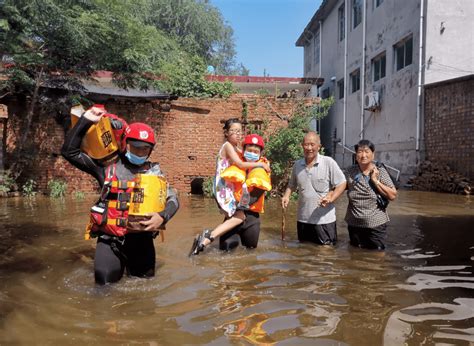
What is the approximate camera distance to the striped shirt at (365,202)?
488cm

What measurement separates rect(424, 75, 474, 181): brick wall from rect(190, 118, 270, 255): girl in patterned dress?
9.42 m

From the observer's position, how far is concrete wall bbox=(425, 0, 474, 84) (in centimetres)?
1309

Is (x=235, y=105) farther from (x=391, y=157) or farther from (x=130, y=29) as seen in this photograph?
(x=391, y=157)

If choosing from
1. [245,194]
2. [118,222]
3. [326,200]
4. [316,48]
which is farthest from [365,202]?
[316,48]

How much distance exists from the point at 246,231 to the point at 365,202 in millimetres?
1498

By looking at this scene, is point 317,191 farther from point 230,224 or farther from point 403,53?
point 403,53

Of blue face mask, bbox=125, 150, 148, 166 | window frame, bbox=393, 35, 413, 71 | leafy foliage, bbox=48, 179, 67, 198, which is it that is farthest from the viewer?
window frame, bbox=393, 35, 413, 71

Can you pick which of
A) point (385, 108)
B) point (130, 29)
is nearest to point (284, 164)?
point (130, 29)

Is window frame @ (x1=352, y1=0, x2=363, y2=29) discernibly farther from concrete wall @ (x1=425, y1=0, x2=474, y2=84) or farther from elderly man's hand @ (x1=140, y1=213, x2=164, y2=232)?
elderly man's hand @ (x1=140, y1=213, x2=164, y2=232)

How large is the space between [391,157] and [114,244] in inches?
559

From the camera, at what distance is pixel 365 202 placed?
16.2 feet

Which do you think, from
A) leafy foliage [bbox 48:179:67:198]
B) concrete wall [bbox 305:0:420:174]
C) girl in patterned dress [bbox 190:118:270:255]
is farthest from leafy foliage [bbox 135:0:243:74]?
girl in patterned dress [bbox 190:118:270:255]

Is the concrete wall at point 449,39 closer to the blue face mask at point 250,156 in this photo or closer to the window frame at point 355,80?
the window frame at point 355,80

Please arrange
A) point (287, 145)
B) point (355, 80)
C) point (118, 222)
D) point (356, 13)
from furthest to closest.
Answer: point (355, 80)
point (356, 13)
point (287, 145)
point (118, 222)
